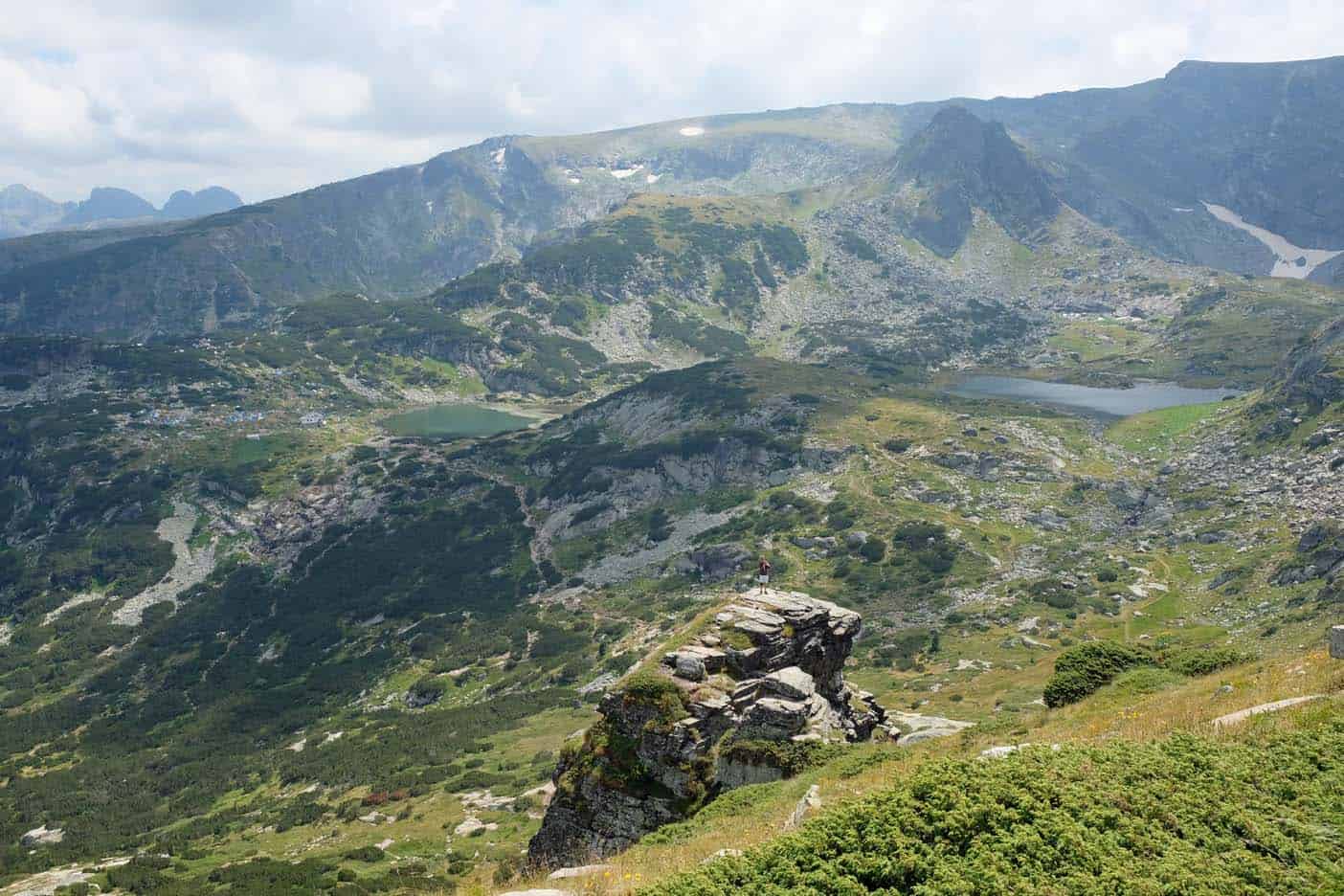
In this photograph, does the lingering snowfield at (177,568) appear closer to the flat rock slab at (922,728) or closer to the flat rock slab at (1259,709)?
the flat rock slab at (922,728)

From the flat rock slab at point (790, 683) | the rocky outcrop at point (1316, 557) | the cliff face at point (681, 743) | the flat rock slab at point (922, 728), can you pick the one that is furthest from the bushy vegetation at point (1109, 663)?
the rocky outcrop at point (1316, 557)

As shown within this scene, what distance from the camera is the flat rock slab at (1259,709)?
66.5 ft

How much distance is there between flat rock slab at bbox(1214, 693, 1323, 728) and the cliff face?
1535 cm

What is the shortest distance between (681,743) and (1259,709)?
2058 centimetres

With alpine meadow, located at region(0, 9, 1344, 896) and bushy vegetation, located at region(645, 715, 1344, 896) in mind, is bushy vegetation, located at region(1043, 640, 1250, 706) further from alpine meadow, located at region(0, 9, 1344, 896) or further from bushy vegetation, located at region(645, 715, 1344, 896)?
bushy vegetation, located at region(645, 715, 1344, 896)

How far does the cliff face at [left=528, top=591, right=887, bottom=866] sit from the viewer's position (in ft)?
106

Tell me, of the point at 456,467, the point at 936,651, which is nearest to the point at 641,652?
the point at 936,651

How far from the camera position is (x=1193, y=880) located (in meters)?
13.8

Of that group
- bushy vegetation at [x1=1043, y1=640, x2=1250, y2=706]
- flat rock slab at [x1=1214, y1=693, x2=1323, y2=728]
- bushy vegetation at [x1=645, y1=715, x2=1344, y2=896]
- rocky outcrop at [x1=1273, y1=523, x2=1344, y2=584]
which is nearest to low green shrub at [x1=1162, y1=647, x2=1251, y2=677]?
bushy vegetation at [x1=1043, y1=640, x2=1250, y2=706]

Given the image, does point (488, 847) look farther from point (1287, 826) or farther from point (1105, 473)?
point (1105, 473)

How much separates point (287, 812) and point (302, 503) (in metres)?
126

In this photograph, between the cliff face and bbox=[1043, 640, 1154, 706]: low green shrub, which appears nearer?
the cliff face

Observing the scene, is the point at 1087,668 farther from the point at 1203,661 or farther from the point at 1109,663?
the point at 1203,661

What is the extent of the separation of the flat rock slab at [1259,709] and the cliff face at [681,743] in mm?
15352
